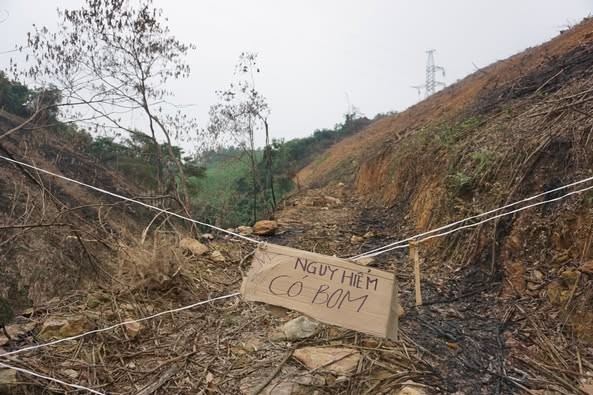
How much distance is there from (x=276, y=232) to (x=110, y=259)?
2716mm

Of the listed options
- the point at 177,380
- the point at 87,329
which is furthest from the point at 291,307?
the point at 87,329

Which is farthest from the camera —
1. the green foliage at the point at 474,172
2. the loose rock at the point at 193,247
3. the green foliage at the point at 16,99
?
the green foliage at the point at 16,99

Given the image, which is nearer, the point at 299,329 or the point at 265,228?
the point at 299,329

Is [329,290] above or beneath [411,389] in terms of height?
above

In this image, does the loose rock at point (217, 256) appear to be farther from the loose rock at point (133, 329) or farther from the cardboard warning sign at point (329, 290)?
the cardboard warning sign at point (329, 290)

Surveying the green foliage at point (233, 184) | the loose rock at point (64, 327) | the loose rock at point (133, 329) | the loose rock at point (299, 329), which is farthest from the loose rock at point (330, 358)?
the green foliage at point (233, 184)

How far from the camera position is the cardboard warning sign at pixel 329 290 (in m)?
1.66

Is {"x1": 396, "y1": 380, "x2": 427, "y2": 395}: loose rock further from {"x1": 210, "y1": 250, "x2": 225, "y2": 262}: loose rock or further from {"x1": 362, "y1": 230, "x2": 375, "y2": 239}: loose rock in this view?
{"x1": 362, "y1": 230, "x2": 375, "y2": 239}: loose rock

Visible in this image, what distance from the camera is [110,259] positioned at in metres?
3.92

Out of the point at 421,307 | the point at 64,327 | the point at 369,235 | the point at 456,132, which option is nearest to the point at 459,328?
the point at 421,307

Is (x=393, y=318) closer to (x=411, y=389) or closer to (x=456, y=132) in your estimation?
(x=411, y=389)

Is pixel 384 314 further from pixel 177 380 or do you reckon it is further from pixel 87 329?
pixel 87 329

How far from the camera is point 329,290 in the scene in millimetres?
1679

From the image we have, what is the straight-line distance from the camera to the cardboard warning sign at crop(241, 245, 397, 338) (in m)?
1.66
